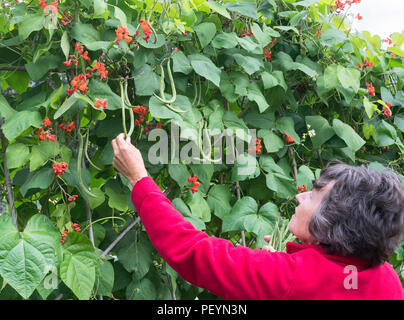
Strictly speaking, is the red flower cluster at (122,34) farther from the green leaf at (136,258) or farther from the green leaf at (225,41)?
the green leaf at (136,258)

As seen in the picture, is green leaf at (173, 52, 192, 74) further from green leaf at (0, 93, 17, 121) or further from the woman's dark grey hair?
the woman's dark grey hair

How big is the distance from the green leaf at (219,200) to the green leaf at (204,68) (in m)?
0.36

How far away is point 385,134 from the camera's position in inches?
73.7

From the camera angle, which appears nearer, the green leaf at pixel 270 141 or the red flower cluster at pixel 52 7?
the red flower cluster at pixel 52 7

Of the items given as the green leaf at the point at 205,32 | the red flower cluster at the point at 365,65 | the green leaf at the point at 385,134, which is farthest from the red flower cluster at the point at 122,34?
the green leaf at the point at 385,134

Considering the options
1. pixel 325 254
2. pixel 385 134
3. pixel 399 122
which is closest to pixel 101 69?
pixel 325 254

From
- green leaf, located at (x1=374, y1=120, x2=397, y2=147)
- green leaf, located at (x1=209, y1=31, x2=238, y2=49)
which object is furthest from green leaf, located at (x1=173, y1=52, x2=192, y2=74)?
green leaf, located at (x1=374, y1=120, x2=397, y2=147)

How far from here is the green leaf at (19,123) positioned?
3.95 ft

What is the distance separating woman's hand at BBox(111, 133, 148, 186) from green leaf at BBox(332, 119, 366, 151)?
913 millimetres

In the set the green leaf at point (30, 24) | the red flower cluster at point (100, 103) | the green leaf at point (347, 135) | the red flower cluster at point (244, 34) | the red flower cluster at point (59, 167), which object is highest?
the green leaf at point (30, 24)

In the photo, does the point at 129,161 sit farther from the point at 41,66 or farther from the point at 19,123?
the point at 41,66

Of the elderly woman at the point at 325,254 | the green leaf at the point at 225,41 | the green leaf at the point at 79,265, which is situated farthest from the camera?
the green leaf at the point at 225,41

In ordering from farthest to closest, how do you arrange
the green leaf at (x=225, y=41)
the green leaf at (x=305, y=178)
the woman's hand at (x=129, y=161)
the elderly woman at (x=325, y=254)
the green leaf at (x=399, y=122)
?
the green leaf at (x=399, y=122) < the green leaf at (x=305, y=178) < the green leaf at (x=225, y=41) < the woman's hand at (x=129, y=161) < the elderly woman at (x=325, y=254)

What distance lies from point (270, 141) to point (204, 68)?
1.31 ft
